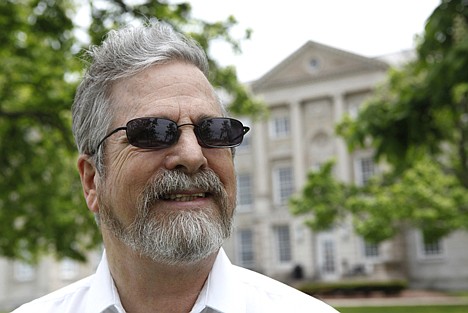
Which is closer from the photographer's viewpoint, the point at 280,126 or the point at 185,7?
the point at 185,7

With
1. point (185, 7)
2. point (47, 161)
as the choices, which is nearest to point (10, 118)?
point (47, 161)

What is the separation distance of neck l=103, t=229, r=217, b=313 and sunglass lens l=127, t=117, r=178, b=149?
1.00 feet

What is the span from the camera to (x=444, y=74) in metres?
5.57

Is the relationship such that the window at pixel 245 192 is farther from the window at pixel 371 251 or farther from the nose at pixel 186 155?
the nose at pixel 186 155

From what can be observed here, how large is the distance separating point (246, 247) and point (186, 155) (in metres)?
42.6

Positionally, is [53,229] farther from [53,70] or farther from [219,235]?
[219,235]

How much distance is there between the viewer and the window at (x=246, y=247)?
43875 millimetres

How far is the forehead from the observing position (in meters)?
1.93

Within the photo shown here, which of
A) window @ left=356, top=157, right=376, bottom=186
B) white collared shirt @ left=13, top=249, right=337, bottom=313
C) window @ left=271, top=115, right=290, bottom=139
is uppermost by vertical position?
window @ left=271, top=115, right=290, bottom=139

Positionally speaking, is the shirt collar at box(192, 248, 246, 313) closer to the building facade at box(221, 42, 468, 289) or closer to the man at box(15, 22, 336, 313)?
the man at box(15, 22, 336, 313)

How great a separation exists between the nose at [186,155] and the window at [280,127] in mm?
41257

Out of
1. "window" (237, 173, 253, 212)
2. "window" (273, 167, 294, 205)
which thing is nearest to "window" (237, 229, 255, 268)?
"window" (237, 173, 253, 212)

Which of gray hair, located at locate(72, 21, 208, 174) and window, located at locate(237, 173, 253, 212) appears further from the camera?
window, located at locate(237, 173, 253, 212)

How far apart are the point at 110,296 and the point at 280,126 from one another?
1646 inches
